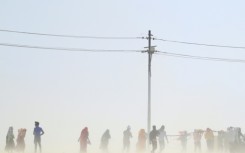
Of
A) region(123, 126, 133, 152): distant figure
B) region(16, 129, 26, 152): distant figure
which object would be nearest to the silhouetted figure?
region(123, 126, 133, 152): distant figure

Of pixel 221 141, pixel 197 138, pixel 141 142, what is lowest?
pixel 141 142

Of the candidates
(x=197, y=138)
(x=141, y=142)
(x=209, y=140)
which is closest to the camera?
(x=141, y=142)

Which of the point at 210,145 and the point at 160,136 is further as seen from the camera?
the point at 210,145

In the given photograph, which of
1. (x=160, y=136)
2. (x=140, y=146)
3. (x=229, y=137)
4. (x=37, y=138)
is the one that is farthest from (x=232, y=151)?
(x=37, y=138)

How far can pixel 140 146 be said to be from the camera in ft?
129

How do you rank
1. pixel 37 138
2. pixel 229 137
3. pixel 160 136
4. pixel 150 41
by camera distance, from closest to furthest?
pixel 37 138
pixel 229 137
pixel 160 136
pixel 150 41

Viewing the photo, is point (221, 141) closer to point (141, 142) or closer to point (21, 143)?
point (141, 142)

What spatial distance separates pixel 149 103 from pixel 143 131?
2.24m

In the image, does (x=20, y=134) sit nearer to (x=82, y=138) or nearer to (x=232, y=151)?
(x=82, y=138)

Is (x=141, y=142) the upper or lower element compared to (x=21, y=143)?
upper

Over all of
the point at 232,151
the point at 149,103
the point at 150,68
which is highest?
the point at 150,68

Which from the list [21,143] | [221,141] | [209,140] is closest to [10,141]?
[21,143]

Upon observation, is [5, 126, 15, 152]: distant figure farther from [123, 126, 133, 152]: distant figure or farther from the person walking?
the person walking

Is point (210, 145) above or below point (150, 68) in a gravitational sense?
below
